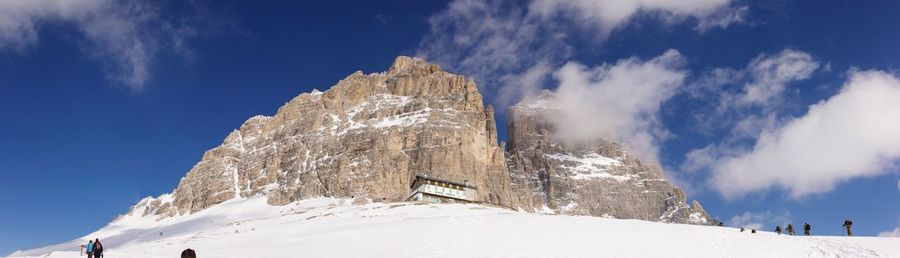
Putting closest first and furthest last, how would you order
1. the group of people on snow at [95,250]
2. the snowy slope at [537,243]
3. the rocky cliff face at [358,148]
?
1. the group of people on snow at [95,250]
2. the snowy slope at [537,243]
3. the rocky cliff face at [358,148]

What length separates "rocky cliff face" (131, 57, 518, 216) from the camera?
454ft

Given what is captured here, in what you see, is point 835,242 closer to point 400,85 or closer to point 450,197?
point 450,197

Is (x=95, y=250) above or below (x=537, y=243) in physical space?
above

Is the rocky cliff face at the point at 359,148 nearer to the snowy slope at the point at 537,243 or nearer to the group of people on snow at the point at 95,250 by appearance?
the snowy slope at the point at 537,243

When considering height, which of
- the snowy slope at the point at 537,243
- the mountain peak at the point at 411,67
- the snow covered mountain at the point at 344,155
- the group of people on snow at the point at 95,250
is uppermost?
the mountain peak at the point at 411,67

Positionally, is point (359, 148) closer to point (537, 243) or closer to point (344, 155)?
point (344, 155)

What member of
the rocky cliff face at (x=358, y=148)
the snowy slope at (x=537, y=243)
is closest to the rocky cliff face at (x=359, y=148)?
the rocky cliff face at (x=358, y=148)

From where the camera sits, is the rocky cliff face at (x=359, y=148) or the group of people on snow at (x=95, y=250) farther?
the rocky cliff face at (x=359, y=148)

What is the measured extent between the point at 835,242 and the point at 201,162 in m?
156

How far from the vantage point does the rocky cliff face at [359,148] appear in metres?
138

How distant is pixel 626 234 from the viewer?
40594 mm

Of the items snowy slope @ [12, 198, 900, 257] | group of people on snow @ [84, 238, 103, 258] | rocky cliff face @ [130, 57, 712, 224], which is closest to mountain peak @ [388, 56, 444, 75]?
rocky cliff face @ [130, 57, 712, 224]

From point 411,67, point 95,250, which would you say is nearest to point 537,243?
point 95,250

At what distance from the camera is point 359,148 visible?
14475cm
